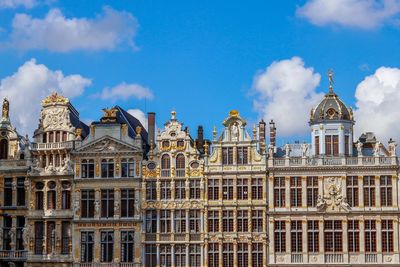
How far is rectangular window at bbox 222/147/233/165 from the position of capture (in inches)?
2154

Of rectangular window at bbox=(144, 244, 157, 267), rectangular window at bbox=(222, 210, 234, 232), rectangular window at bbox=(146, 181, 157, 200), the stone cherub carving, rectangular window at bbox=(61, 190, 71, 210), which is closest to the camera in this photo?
the stone cherub carving

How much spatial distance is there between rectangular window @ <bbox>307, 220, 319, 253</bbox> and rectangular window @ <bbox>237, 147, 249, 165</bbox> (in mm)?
5564

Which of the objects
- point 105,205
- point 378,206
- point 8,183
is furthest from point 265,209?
point 8,183

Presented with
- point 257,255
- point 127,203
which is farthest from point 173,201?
point 257,255

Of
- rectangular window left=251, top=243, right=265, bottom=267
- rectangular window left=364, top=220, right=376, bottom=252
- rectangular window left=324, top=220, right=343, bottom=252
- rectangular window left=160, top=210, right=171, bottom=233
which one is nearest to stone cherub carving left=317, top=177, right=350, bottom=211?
rectangular window left=324, top=220, right=343, bottom=252

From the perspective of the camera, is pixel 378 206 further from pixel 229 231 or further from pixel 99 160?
pixel 99 160

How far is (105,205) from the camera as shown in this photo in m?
56.0

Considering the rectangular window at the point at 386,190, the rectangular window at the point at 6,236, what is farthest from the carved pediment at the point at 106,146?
the rectangular window at the point at 386,190

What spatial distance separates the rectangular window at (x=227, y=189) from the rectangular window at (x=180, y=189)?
257cm

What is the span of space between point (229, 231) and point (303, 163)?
20.8ft

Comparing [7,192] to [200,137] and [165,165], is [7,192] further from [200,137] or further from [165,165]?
[200,137]

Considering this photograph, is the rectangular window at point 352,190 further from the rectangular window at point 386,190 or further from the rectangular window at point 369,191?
the rectangular window at point 386,190

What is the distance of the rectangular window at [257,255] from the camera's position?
53.6 meters

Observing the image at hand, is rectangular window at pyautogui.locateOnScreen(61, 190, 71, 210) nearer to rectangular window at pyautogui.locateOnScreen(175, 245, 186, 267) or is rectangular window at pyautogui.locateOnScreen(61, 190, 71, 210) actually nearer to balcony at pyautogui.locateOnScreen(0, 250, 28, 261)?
balcony at pyautogui.locateOnScreen(0, 250, 28, 261)
